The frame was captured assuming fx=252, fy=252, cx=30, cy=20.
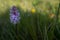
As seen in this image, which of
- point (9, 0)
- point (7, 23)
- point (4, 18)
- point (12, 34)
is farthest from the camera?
point (9, 0)

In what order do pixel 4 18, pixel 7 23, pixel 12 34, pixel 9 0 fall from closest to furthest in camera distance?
pixel 12 34 < pixel 7 23 < pixel 4 18 < pixel 9 0

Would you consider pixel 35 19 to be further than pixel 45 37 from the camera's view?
Yes

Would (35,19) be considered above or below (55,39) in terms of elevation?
above

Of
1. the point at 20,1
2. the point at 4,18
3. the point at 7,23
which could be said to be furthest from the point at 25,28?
the point at 20,1

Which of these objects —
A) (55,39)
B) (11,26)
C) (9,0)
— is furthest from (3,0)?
(55,39)

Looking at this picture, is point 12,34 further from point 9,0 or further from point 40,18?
point 9,0

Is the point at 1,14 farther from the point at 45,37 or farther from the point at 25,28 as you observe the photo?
the point at 45,37

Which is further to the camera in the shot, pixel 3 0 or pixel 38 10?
pixel 3 0
